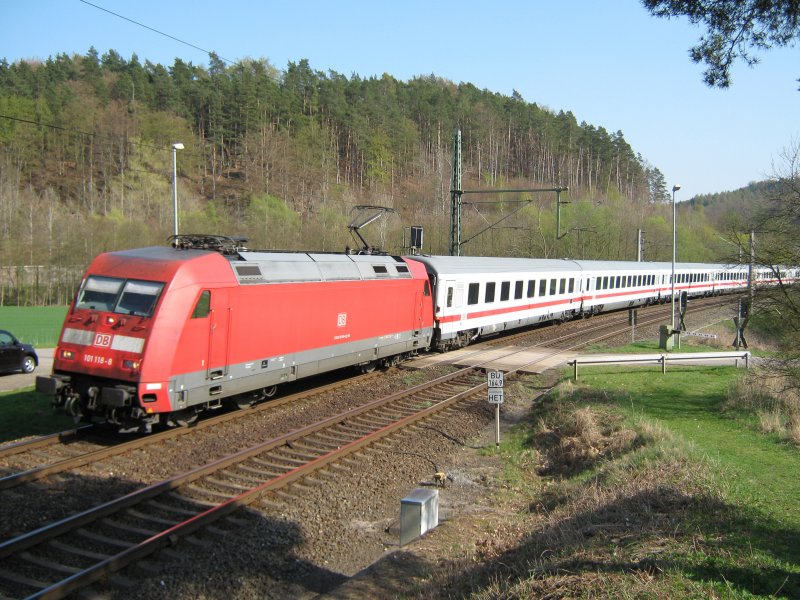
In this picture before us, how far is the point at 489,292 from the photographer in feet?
81.4

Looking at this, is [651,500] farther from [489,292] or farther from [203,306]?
[489,292]

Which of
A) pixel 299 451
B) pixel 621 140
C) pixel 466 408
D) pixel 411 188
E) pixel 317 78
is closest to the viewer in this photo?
pixel 299 451

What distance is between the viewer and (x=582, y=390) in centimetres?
1623

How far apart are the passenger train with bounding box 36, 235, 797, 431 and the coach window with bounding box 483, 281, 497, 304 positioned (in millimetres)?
4384

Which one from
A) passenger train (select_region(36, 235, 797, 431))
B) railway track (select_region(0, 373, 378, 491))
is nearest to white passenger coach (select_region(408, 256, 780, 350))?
passenger train (select_region(36, 235, 797, 431))

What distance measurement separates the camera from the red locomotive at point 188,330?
10.7 m

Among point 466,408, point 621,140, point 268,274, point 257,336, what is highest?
point 621,140

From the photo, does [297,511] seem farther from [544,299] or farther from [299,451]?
[544,299]

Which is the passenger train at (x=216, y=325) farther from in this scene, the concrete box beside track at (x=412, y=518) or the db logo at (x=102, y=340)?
the concrete box beside track at (x=412, y=518)

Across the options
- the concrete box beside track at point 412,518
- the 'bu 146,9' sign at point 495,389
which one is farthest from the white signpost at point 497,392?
the concrete box beside track at point 412,518

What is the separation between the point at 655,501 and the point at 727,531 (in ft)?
4.22

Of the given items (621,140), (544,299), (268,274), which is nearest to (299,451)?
(268,274)

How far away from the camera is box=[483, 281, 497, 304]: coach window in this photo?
24.5 m

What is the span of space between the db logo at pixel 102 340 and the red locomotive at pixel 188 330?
0.02m
